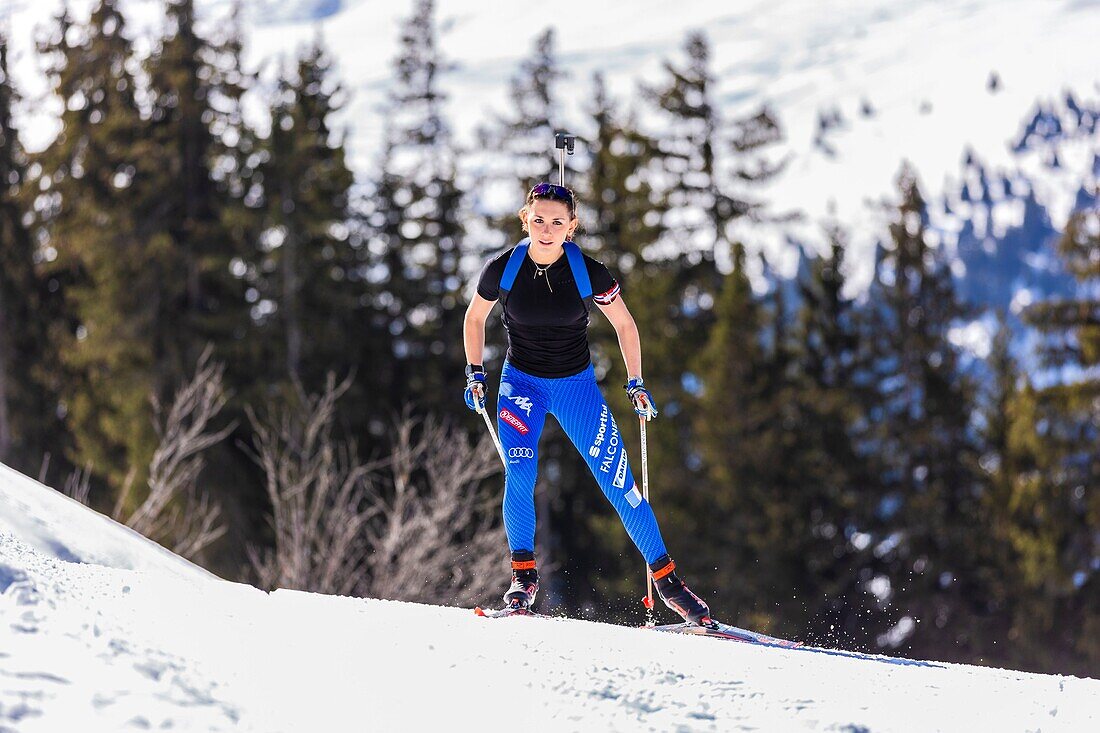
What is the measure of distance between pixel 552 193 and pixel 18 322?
24.5 metres

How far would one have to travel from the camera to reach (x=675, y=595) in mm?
5406

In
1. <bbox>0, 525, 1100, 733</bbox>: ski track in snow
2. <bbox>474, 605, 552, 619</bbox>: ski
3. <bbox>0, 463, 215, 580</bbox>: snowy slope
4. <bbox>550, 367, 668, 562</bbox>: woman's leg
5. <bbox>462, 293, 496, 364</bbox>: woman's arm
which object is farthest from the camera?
<bbox>462, 293, 496, 364</bbox>: woman's arm

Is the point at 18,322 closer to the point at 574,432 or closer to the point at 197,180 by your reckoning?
the point at 197,180

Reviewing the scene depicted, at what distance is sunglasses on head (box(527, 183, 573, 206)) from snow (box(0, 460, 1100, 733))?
1.91 metres

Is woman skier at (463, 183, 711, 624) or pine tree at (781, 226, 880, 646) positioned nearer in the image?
woman skier at (463, 183, 711, 624)

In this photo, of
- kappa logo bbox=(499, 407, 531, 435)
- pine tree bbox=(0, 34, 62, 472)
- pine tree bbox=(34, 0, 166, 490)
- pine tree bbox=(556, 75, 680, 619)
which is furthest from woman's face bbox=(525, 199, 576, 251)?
pine tree bbox=(0, 34, 62, 472)

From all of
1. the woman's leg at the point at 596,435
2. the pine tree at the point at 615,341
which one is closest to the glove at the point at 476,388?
the woman's leg at the point at 596,435

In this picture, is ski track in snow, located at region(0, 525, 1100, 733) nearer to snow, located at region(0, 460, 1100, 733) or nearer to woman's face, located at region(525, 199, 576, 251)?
snow, located at region(0, 460, 1100, 733)

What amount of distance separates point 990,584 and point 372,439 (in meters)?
14.0

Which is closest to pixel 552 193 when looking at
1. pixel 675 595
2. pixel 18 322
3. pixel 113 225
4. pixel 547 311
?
pixel 547 311

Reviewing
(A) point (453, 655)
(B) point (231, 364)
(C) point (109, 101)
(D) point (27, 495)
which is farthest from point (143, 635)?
(C) point (109, 101)

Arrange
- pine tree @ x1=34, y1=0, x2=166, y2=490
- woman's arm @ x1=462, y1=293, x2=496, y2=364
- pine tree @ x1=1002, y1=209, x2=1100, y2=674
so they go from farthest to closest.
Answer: pine tree @ x1=34, y1=0, x2=166, y2=490, pine tree @ x1=1002, y1=209, x2=1100, y2=674, woman's arm @ x1=462, y1=293, x2=496, y2=364

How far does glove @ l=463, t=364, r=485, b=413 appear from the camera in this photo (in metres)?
5.46

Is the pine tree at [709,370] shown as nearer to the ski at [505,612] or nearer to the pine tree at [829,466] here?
the pine tree at [829,466]
